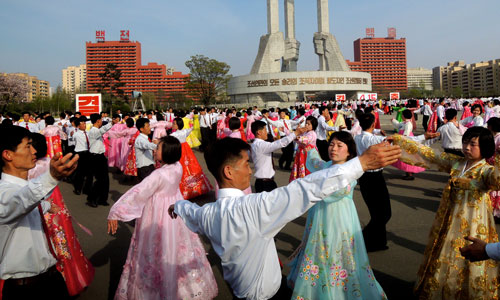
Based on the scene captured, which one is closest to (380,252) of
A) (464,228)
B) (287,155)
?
(464,228)

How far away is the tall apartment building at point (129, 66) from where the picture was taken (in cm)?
11606

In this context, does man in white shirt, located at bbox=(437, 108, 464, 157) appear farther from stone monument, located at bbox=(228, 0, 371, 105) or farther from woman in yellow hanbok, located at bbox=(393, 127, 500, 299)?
stone monument, located at bbox=(228, 0, 371, 105)

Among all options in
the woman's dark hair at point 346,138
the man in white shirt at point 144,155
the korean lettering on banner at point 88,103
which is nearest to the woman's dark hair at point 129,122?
the man in white shirt at point 144,155

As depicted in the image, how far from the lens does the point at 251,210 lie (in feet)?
5.64

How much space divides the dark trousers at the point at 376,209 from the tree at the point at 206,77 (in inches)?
1979

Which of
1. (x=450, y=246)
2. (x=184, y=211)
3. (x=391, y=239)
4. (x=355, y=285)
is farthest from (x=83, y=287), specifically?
(x=391, y=239)

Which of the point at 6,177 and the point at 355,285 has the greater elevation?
the point at 6,177

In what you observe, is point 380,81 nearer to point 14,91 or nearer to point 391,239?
point 14,91

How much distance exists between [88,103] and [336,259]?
1278cm

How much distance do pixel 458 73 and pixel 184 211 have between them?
15152 cm

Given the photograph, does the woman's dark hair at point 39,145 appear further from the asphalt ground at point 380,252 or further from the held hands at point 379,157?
the held hands at point 379,157

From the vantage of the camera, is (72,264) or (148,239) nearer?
(148,239)

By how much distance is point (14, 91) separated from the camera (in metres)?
44.5

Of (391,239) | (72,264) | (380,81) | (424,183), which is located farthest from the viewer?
(380,81)
